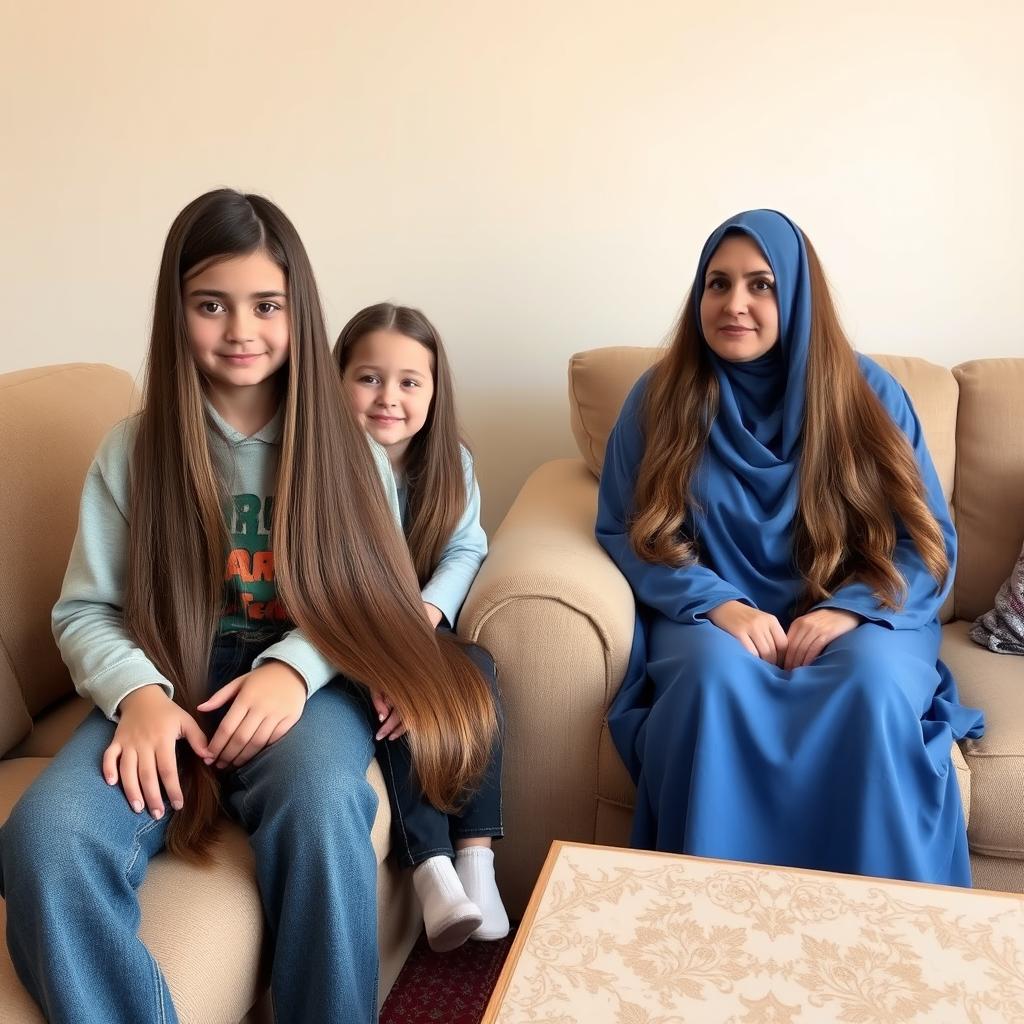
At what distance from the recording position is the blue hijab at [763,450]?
5.66ft

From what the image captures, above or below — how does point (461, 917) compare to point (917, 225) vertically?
below

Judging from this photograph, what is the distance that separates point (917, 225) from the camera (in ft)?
7.16

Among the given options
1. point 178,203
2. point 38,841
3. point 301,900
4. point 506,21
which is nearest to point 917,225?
point 506,21

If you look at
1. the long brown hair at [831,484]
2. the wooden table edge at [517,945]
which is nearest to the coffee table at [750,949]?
the wooden table edge at [517,945]

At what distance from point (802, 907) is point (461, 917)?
501mm

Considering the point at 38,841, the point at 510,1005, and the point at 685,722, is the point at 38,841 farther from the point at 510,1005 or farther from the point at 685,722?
the point at 685,722

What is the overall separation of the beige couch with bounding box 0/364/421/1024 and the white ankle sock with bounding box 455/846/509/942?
3.3 inches

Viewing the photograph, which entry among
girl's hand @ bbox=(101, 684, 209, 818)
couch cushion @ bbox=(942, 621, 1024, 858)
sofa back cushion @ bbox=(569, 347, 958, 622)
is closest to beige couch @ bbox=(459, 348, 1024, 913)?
couch cushion @ bbox=(942, 621, 1024, 858)

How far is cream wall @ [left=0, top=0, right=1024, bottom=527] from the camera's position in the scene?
2.13m

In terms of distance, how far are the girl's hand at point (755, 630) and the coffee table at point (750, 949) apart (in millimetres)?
582

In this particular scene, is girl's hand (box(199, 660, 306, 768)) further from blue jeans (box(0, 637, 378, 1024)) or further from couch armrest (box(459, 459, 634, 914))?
couch armrest (box(459, 459, 634, 914))

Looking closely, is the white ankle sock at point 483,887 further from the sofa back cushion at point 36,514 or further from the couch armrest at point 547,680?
the sofa back cushion at point 36,514

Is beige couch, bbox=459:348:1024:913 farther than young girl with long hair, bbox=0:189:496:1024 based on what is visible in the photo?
Yes

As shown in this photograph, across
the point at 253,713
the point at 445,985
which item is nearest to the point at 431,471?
the point at 253,713
